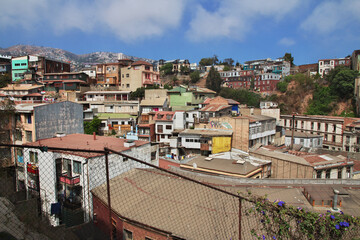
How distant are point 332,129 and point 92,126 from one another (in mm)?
23991

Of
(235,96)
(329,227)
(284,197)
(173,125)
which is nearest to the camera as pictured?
(329,227)

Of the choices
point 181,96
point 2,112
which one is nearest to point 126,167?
point 2,112

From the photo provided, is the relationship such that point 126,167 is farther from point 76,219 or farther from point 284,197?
point 284,197

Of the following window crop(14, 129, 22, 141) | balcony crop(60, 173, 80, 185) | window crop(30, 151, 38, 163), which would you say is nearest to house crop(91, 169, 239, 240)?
balcony crop(60, 173, 80, 185)

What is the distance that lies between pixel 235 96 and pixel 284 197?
2656 cm

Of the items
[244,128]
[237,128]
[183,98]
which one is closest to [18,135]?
[237,128]

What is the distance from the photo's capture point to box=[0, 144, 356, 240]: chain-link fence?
5.58 m

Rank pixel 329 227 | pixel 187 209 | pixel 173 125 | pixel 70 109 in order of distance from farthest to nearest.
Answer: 1. pixel 173 125
2. pixel 70 109
3. pixel 187 209
4. pixel 329 227

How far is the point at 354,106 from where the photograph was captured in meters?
29.0

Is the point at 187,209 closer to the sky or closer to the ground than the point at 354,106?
closer to the ground

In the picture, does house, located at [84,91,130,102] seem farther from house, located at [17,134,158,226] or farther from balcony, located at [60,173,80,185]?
balcony, located at [60,173,80,185]

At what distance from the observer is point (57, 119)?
16297 millimetres

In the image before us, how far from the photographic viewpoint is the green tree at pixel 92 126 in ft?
70.3

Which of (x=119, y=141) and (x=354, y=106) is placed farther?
(x=354, y=106)
